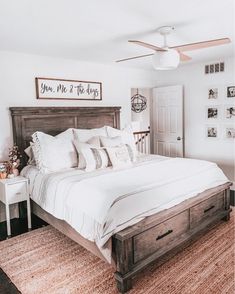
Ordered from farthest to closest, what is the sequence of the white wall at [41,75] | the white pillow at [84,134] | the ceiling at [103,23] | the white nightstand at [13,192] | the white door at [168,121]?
the white door at [168,121]
the white pillow at [84,134]
the white wall at [41,75]
the white nightstand at [13,192]
the ceiling at [103,23]

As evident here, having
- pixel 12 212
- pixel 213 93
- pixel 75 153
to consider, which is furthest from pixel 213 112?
pixel 12 212

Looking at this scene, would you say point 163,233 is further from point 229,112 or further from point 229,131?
point 229,112

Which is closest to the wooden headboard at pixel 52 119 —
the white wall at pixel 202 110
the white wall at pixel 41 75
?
the white wall at pixel 41 75

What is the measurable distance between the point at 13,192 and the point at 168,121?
3513mm

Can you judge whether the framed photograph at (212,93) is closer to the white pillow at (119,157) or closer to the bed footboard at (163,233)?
the bed footboard at (163,233)

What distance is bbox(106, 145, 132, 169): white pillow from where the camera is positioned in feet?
11.2

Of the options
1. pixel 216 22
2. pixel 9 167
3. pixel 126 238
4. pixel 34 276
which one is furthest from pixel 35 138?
pixel 216 22

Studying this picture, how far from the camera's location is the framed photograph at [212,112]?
15.8ft

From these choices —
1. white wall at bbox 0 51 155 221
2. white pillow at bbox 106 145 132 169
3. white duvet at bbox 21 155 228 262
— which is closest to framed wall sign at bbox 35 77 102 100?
white wall at bbox 0 51 155 221

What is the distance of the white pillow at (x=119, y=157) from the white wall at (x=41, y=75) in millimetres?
1355

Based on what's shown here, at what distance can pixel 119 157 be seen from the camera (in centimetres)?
346

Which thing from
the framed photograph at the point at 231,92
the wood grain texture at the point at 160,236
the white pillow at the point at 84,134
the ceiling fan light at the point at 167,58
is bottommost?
the wood grain texture at the point at 160,236

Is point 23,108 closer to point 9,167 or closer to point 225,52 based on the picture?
point 9,167

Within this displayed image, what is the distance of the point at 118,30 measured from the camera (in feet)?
9.17
